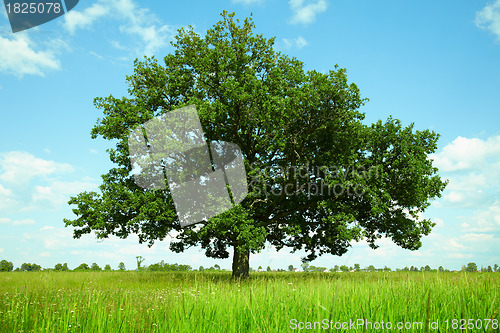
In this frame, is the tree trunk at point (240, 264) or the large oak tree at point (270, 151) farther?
the tree trunk at point (240, 264)

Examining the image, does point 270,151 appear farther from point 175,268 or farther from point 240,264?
point 175,268

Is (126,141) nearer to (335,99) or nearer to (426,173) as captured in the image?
(335,99)

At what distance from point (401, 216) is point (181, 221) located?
43.5 ft

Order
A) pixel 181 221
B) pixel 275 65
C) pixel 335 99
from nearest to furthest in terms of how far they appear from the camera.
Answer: pixel 335 99 → pixel 181 221 → pixel 275 65

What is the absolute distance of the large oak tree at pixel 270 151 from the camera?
1830 cm

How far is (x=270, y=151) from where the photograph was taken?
784 inches

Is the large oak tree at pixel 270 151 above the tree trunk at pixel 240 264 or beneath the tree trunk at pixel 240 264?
above

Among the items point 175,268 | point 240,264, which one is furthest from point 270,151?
point 175,268

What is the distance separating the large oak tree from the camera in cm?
1830

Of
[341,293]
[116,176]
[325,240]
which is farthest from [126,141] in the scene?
[341,293]

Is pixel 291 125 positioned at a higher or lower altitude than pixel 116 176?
higher

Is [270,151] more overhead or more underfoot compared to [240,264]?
more overhead

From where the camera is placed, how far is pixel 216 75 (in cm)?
2059

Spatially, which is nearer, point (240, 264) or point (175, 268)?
point (240, 264)
